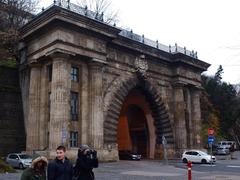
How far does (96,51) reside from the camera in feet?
119

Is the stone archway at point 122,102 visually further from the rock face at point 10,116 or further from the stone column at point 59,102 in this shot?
the rock face at point 10,116

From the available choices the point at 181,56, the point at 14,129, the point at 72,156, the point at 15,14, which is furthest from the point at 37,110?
the point at 181,56

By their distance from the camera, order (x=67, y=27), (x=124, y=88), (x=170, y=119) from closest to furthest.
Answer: (x=67, y=27), (x=124, y=88), (x=170, y=119)

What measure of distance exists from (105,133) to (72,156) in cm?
522

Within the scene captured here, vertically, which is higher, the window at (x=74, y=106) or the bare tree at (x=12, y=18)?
the bare tree at (x=12, y=18)

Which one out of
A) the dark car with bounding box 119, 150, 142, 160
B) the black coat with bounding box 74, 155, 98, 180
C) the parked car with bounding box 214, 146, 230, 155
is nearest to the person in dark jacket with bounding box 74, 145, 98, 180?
the black coat with bounding box 74, 155, 98, 180

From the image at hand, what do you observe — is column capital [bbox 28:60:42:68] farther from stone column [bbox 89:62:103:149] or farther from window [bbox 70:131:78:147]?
window [bbox 70:131:78:147]

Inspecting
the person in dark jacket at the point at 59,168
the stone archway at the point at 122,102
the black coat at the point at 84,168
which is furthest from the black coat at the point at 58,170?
the stone archway at the point at 122,102

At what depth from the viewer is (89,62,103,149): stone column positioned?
3450 centimetres

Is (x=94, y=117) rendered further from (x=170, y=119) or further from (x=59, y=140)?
(x=170, y=119)

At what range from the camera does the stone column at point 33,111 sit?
1398 inches

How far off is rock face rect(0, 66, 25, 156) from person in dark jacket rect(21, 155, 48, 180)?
3108cm

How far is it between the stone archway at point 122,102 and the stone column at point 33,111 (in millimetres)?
6721

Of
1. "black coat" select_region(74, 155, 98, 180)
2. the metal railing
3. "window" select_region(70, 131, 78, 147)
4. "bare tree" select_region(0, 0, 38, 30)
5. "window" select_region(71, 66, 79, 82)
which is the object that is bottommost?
"black coat" select_region(74, 155, 98, 180)
